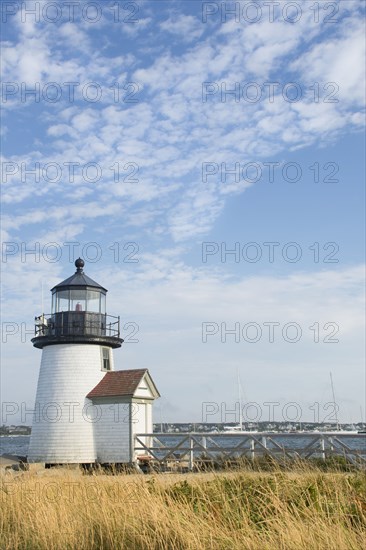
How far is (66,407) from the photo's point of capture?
2227 centimetres

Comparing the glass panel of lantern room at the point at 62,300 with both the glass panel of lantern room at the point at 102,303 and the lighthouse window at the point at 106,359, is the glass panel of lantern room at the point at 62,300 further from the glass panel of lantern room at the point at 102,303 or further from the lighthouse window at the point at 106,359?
the lighthouse window at the point at 106,359

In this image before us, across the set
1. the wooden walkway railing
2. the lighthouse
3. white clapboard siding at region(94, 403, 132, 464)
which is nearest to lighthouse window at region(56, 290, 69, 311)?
the lighthouse

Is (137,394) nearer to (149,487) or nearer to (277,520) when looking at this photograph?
(149,487)

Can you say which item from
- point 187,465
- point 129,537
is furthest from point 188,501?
point 187,465

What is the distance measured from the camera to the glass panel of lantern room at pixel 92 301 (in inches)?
919

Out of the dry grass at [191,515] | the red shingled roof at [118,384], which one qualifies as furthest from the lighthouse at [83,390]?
the dry grass at [191,515]

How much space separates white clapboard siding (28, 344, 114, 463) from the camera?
2202 cm

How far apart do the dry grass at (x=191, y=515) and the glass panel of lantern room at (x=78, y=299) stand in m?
12.8

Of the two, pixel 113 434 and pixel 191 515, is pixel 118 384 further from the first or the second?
pixel 191 515

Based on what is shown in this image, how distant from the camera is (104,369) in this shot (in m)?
23.3

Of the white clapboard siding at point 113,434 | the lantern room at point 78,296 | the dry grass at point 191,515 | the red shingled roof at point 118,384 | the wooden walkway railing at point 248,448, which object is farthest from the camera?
the lantern room at point 78,296

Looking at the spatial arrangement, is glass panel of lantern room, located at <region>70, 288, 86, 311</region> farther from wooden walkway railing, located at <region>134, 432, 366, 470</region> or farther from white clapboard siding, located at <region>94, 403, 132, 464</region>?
wooden walkway railing, located at <region>134, 432, 366, 470</region>

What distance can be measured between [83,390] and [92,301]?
3.13 metres

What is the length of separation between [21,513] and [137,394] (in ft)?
43.4
